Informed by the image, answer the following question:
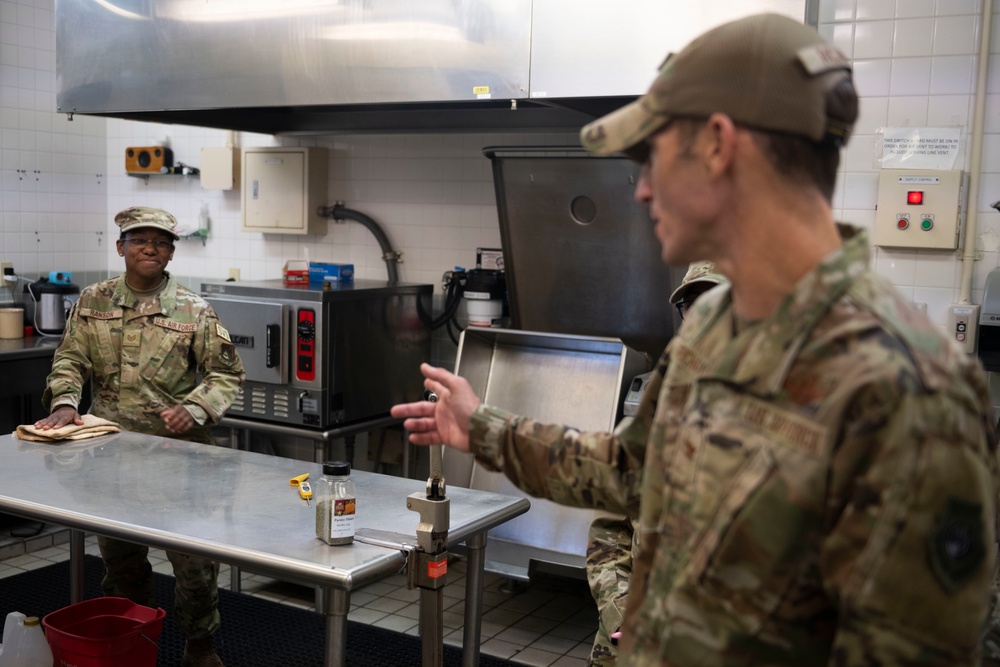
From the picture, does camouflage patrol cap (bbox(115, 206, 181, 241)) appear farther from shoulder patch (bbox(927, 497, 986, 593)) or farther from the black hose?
shoulder patch (bbox(927, 497, 986, 593))

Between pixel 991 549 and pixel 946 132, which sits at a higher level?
pixel 946 132

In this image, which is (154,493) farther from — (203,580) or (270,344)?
(270,344)

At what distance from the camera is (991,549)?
3.49 feet

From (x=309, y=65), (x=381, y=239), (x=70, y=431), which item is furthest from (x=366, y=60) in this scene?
(x=70, y=431)

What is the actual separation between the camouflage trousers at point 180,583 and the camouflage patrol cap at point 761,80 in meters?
2.72

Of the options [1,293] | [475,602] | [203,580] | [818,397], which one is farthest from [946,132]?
[1,293]

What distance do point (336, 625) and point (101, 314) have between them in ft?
6.87

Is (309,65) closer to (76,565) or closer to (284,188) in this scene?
(284,188)

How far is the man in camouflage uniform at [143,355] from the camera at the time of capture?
147 inches

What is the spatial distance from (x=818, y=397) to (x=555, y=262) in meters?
3.40

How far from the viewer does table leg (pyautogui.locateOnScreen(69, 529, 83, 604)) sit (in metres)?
3.58

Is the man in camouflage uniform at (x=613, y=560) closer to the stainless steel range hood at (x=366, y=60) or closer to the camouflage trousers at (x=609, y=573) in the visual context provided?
the camouflage trousers at (x=609, y=573)

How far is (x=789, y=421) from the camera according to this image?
1.13m

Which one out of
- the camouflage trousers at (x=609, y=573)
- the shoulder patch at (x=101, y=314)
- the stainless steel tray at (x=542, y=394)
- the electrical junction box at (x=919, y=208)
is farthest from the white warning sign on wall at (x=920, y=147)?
the shoulder patch at (x=101, y=314)
